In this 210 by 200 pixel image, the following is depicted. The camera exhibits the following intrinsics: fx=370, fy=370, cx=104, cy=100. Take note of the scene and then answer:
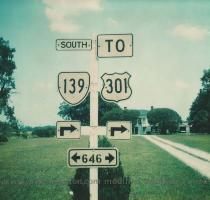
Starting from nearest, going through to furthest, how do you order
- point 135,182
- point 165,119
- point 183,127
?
point 135,182 → point 165,119 → point 183,127

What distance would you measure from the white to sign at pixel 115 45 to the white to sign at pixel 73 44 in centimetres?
18

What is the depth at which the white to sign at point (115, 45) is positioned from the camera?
198 inches

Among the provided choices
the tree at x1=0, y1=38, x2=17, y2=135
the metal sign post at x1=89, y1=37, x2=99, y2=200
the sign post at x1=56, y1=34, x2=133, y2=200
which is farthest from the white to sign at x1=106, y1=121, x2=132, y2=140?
the tree at x1=0, y1=38, x2=17, y2=135

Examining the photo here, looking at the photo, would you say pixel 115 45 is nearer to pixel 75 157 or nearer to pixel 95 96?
pixel 95 96

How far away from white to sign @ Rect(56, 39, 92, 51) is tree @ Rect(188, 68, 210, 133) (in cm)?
6397

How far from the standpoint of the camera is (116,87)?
16.3 feet

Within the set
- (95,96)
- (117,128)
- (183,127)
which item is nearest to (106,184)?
(117,128)

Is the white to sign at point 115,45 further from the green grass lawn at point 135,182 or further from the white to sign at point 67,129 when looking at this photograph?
the green grass lawn at point 135,182

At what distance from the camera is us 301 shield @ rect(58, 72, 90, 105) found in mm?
5023

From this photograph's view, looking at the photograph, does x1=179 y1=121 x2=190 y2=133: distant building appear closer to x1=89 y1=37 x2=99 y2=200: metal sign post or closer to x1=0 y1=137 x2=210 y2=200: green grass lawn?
x1=0 y1=137 x2=210 y2=200: green grass lawn

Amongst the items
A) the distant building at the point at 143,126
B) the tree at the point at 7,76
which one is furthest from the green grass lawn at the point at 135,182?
the distant building at the point at 143,126

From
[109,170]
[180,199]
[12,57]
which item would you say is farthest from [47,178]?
[12,57]

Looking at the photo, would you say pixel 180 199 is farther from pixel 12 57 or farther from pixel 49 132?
pixel 49 132

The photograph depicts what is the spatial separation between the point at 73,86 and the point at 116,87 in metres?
0.59
